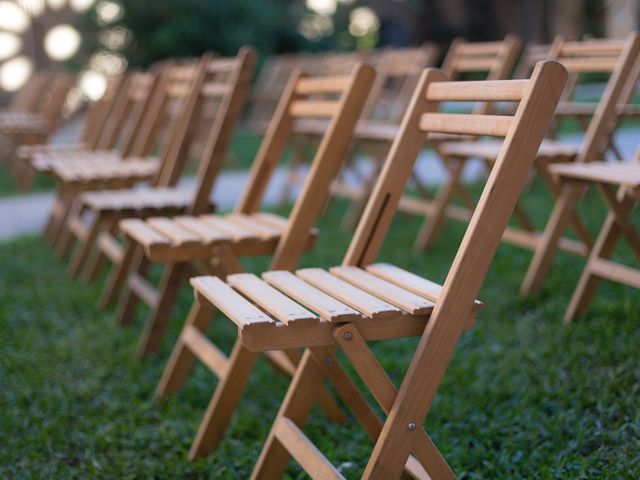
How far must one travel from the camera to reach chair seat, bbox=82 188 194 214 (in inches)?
130

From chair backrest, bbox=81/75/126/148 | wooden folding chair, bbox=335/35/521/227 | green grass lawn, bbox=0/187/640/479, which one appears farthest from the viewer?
chair backrest, bbox=81/75/126/148

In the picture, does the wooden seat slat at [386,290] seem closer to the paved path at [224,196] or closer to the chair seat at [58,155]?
the chair seat at [58,155]

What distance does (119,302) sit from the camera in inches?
159

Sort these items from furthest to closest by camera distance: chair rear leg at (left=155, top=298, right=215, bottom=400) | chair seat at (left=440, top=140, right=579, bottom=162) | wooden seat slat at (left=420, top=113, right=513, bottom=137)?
chair seat at (left=440, top=140, right=579, bottom=162) < chair rear leg at (left=155, top=298, right=215, bottom=400) < wooden seat slat at (left=420, top=113, right=513, bottom=137)

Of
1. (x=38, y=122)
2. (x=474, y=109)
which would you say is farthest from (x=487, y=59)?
(x=38, y=122)

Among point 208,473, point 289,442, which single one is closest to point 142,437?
point 208,473

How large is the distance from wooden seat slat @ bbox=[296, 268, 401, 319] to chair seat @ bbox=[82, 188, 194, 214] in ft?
4.06

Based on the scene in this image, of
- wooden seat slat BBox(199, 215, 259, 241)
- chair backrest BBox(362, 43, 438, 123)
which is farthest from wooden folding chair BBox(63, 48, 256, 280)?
chair backrest BBox(362, 43, 438, 123)

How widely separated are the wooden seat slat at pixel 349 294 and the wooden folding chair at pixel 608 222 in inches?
45.6

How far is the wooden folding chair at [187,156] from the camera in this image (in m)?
3.30

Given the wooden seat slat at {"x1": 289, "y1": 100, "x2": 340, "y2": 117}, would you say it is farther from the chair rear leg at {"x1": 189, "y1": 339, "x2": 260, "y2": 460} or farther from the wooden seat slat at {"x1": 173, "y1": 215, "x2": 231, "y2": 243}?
the chair rear leg at {"x1": 189, "y1": 339, "x2": 260, "y2": 460}

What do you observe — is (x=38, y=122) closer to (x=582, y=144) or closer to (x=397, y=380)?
(x=582, y=144)

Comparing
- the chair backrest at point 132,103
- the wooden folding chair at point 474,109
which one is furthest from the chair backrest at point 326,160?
the chair backrest at point 132,103

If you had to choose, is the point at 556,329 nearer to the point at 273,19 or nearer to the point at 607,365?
the point at 607,365
